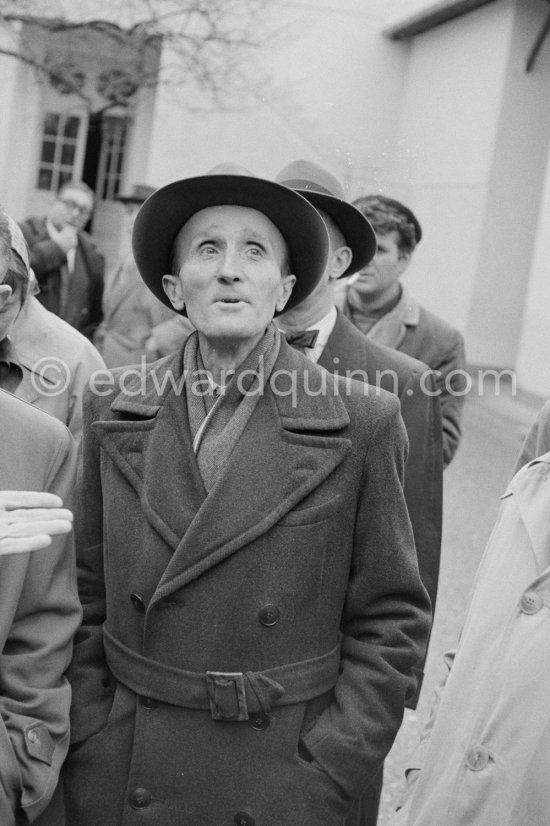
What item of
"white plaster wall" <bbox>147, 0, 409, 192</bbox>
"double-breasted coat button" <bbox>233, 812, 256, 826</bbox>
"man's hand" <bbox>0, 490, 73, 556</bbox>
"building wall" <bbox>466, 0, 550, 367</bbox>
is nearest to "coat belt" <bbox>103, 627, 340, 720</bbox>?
"double-breasted coat button" <bbox>233, 812, 256, 826</bbox>

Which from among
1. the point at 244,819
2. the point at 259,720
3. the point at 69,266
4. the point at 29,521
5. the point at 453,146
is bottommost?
the point at 244,819

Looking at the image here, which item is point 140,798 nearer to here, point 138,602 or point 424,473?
point 138,602

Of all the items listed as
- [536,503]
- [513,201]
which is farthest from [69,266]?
[513,201]

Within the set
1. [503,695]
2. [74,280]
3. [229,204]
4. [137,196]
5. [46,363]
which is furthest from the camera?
[137,196]

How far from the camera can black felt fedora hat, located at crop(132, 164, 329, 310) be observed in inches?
A: 95.0

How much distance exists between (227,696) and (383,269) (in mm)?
2862

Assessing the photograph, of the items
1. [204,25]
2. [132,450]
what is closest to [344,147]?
[204,25]

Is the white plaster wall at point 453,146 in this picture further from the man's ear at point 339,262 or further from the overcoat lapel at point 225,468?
the overcoat lapel at point 225,468

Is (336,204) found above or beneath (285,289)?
Result: above

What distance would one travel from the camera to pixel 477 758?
1813 mm

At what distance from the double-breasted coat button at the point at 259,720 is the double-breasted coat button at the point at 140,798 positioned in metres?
0.26

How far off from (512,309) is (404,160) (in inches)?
99.9

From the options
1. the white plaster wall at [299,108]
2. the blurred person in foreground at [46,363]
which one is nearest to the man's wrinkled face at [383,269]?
the blurred person in foreground at [46,363]

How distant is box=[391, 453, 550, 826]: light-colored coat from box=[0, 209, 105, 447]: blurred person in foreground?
65.1 inches
